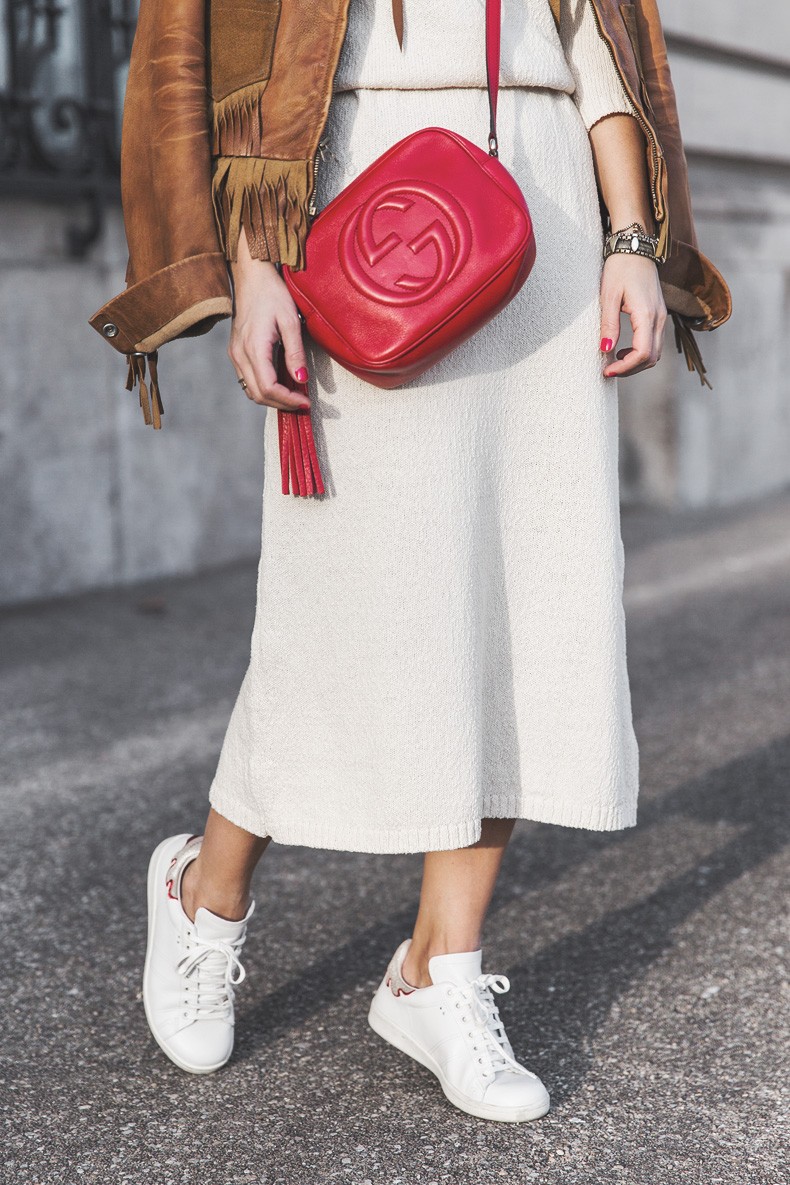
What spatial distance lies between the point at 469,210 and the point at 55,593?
4108 mm

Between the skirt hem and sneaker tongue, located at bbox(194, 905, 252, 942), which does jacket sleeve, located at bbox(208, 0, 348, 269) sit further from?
sneaker tongue, located at bbox(194, 905, 252, 942)

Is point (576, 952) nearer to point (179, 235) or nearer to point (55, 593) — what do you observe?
point (179, 235)

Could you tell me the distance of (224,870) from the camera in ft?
6.42

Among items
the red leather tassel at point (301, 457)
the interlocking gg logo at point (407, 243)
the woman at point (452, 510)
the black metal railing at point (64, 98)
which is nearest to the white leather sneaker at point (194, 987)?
the woman at point (452, 510)

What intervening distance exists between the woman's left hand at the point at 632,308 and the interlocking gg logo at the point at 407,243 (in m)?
0.29

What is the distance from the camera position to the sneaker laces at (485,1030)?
1879 mm

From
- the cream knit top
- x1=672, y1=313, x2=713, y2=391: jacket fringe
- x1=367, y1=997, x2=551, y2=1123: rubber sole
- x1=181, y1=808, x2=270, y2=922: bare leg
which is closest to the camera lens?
the cream knit top

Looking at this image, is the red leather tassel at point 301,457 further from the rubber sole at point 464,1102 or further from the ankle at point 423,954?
the rubber sole at point 464,1102

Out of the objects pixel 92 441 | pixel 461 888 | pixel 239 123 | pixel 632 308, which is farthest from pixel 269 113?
pixel 92 441

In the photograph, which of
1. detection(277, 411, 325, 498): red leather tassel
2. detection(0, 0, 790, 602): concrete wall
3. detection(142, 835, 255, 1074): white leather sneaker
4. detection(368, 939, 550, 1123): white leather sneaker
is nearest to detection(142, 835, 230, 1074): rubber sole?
detection(142, 835, 255, 1074): white leather sneaker

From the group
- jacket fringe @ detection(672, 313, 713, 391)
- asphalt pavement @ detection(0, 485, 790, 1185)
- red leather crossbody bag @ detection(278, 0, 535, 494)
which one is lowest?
asphalt pavement @ detection(0, 485, 790, 1185)

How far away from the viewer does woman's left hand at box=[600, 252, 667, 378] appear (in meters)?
1.82

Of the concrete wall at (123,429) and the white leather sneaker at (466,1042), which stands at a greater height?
the concrete wall at (123,429)

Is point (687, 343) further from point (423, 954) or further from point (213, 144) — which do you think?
point (423, 954)
